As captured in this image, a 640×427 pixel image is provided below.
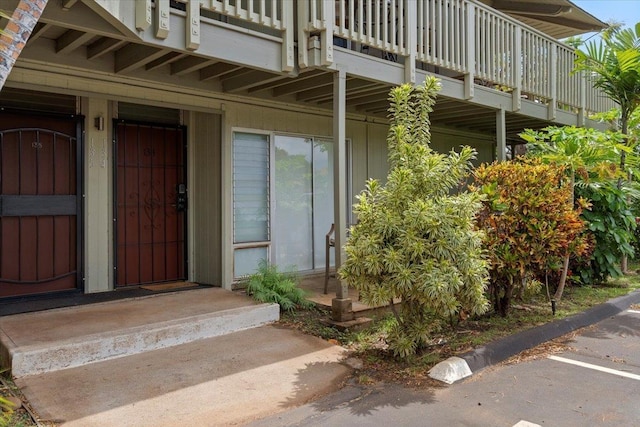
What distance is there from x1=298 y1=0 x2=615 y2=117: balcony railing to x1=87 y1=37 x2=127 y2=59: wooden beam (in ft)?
5.83

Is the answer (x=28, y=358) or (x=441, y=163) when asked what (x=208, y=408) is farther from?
(x=441, y=163)

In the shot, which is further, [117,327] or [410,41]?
[410,41]

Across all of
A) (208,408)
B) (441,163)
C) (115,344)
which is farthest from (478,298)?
(115,344)

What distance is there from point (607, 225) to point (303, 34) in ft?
16.0

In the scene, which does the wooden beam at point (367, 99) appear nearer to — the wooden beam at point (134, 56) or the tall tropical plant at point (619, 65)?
the wooden beam at point (134, 56)

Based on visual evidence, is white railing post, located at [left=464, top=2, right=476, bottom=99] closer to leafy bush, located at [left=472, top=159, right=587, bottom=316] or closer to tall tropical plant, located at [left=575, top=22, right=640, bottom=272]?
tall tropical plant, located at [left=575, top=22, right=640, bottom=272]

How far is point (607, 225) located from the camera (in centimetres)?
667

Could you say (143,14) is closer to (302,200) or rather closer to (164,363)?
(164,363)

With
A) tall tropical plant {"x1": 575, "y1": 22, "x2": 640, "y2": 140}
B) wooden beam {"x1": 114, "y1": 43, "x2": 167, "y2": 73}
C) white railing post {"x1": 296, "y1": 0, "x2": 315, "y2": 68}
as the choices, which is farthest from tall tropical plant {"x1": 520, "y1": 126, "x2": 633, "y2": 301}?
wooden beam {"x1": 114, "y1": 43, "x2": 167, "y2": 73}

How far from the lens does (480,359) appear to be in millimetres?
4051

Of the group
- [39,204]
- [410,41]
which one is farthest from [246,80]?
[39,204]

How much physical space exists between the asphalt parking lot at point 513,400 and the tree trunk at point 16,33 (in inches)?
95.2

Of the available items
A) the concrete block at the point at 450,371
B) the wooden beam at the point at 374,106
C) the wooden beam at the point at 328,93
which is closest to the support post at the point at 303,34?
the wooden beam at the point at 328,93

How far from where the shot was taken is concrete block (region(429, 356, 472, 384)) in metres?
3.74
